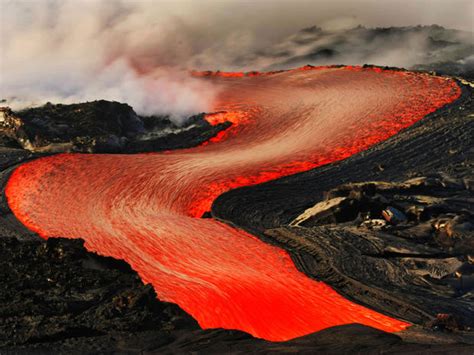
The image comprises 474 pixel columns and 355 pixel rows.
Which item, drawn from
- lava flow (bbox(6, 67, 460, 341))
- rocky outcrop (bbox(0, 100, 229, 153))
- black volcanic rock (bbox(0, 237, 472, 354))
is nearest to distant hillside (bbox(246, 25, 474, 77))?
lava flow (bbox(6, 67, 460, 341))

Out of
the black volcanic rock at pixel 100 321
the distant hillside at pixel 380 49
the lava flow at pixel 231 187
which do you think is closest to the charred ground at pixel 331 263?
the black volcanic rock at pixel 100 321

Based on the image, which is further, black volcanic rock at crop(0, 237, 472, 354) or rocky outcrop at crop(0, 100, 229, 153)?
rocky outcrop at crop(0, 100, 229, 153)

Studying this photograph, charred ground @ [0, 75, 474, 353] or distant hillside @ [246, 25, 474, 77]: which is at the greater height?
distant hillside @ [246, 25, 474, 77]

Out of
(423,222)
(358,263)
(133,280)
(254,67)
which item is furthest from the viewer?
(254,67)

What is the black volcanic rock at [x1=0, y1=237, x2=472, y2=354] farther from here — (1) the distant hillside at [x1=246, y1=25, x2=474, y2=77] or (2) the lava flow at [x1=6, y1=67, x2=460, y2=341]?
(1) the distant hillside at [x1=246, y1=25, x2=474, y2=77]

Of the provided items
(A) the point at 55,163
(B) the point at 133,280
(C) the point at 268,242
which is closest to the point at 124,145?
(A) the point at 55,163

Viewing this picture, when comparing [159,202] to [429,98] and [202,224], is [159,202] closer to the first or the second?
[202,224]

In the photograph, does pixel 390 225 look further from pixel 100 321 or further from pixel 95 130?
pixel 95 130

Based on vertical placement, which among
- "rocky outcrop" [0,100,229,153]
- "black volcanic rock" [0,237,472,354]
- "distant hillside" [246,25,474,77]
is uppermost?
"distant hillside" [246,25,474,77]

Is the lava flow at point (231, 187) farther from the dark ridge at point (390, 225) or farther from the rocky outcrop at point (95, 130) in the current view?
the rocky outcrop at point (95, 130)
